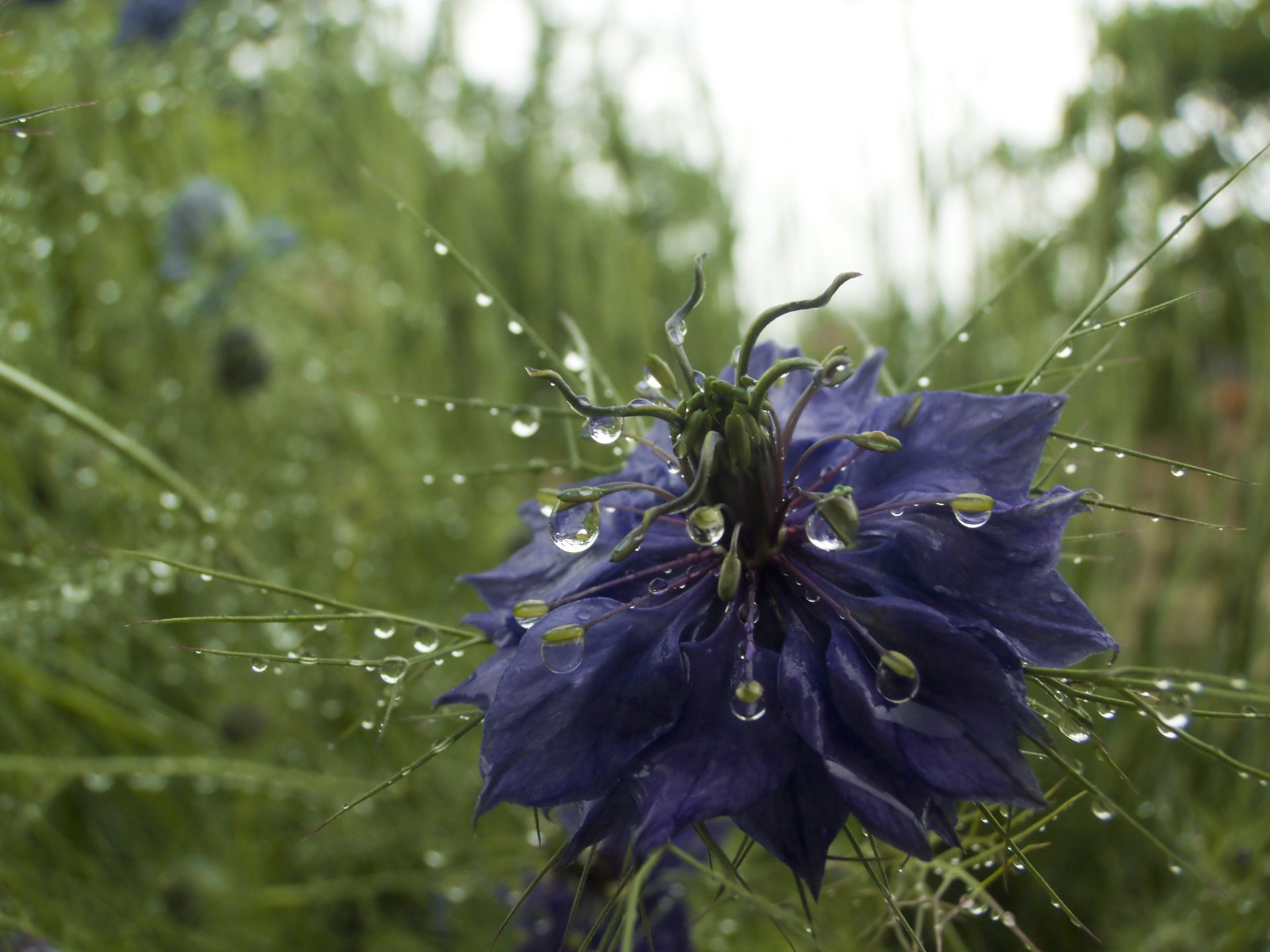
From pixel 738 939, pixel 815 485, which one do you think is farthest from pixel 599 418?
pixel 738 939

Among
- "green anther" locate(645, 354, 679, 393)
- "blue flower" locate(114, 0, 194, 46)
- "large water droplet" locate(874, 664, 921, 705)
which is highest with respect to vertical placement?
"blue flower" locate(114, 0, 194, 46)

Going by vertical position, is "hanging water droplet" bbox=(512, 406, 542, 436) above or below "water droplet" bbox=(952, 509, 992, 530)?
above

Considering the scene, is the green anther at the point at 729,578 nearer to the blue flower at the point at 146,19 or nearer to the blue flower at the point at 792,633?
the blue flower at the point at 792,633

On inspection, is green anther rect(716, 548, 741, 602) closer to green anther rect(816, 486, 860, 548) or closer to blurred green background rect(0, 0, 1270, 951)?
green anther rect(816, 486, 860, 548)

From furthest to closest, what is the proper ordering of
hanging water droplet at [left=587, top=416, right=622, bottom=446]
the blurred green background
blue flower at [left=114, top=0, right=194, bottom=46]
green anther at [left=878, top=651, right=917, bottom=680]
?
blue flower at [left=114, top=0, right=194, bottom=46] → the blurred green background → hanging water droplet at [left=587, top=416, right=622, bottom=446] → green anther at [left=878, top=651, right=917, bottom=680]

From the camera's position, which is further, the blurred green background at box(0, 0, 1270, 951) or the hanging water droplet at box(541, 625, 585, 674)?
the blurred green background at box(0, 0, 1270, 951)

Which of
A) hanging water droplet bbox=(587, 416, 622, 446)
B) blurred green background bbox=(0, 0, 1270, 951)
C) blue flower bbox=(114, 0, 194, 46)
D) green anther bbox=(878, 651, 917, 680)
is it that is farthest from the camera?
blue flower bbox=(114, 0, 194, 46)

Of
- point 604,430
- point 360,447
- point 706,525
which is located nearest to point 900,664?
point 706,525

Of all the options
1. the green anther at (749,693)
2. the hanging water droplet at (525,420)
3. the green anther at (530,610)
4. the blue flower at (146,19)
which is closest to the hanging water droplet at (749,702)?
the green anther at (749,693)

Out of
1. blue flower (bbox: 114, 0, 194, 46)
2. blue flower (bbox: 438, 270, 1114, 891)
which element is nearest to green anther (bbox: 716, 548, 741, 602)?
blue flower (bbox: 438, 270, 1114, 891)
